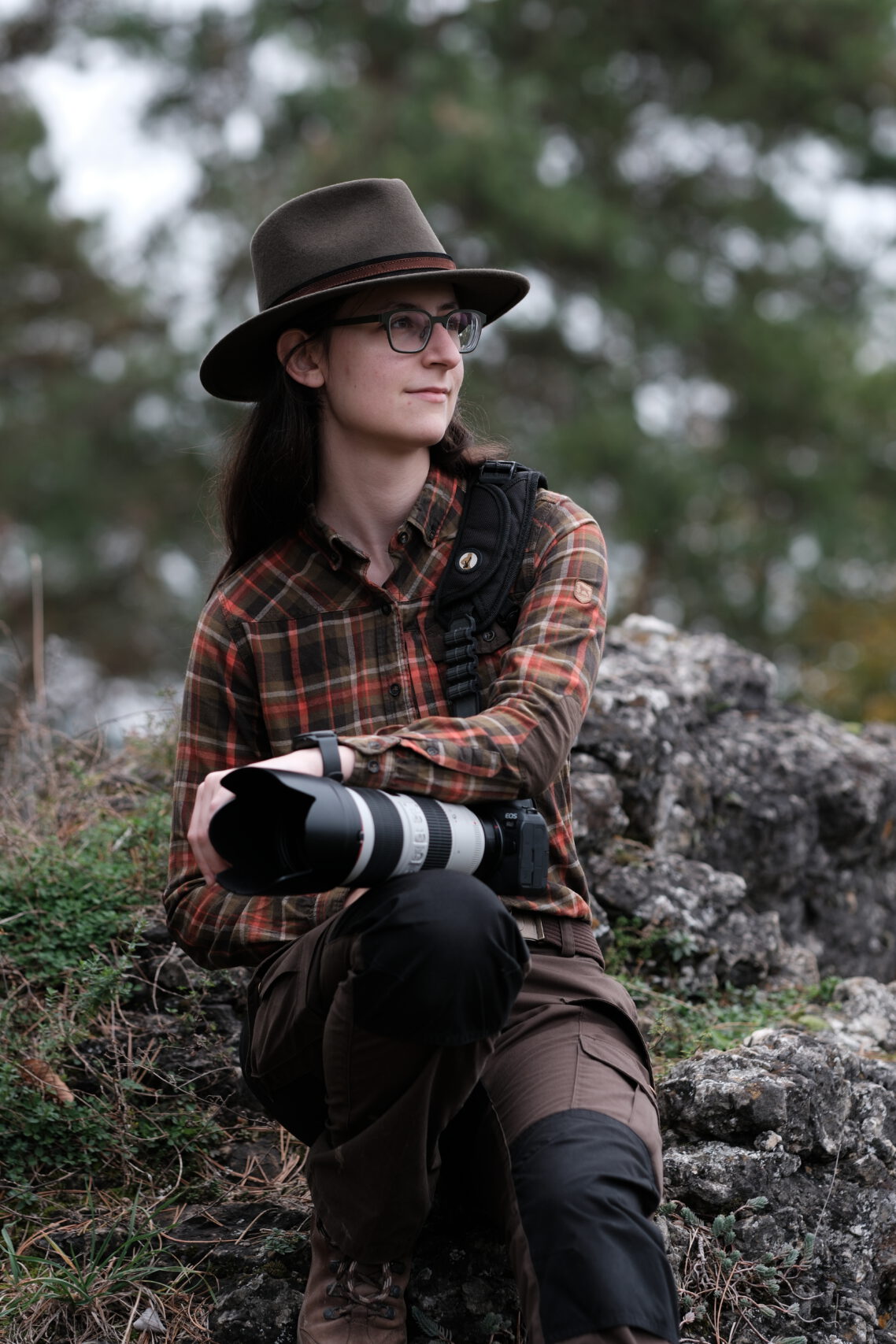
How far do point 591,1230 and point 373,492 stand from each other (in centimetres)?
145

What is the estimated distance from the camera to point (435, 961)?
2.14 m

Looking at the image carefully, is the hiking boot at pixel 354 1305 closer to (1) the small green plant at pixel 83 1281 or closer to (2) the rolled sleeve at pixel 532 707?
(1) the small green plant at pixel 83 1281

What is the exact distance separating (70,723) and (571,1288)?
127 inches

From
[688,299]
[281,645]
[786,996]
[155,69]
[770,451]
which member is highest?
[155,69]

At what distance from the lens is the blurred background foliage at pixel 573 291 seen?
11266 mm

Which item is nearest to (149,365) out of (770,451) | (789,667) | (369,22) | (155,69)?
(155,69)

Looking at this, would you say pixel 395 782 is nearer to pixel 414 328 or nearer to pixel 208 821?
pixel 208 821

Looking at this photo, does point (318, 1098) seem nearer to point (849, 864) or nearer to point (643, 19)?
point (849, 864)

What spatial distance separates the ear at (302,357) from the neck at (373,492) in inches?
5.9

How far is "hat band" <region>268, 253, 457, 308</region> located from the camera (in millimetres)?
2781

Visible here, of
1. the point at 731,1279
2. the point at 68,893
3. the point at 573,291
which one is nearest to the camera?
the point at 731,1279

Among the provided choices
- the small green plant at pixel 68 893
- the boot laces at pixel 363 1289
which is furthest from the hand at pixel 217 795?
the small green plant at pixel 68 893

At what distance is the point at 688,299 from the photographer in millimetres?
11789

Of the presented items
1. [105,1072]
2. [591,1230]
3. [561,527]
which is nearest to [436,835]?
[591,1230]
